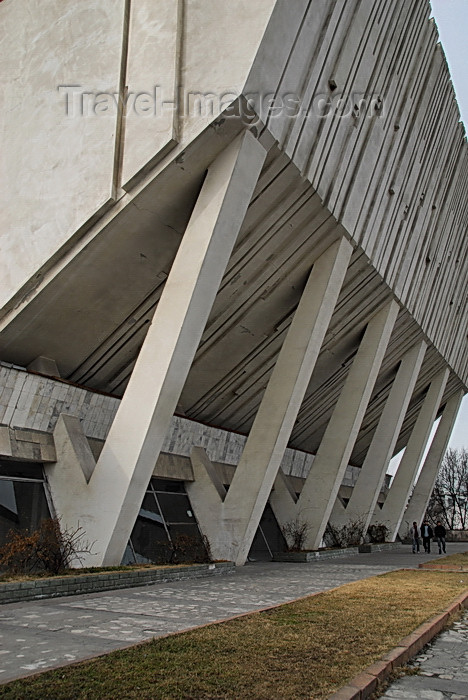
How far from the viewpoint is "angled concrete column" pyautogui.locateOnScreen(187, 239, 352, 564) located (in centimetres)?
1511

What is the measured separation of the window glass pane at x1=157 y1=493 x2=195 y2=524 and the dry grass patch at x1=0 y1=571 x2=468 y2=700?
28.0ft

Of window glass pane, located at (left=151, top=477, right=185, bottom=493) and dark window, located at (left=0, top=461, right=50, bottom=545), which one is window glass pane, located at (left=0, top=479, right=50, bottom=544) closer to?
dark window, located at (left=0, top=461, right=50, bottom=545)

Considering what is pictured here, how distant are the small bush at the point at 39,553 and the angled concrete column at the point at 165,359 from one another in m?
0.80

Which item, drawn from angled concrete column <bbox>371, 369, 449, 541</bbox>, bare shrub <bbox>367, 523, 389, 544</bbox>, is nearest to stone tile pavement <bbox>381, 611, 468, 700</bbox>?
bare shrub <bbox>367, 523, 389, 544</bbox>

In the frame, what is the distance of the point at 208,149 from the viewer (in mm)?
11766

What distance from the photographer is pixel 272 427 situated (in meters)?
15.4

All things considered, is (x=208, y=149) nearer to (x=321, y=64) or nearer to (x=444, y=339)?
(x=321, y=64)

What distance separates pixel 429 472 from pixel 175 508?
20.8 meters

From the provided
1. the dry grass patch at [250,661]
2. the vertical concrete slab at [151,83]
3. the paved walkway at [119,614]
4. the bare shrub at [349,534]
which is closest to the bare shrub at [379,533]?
the bare shrub at [349,534]

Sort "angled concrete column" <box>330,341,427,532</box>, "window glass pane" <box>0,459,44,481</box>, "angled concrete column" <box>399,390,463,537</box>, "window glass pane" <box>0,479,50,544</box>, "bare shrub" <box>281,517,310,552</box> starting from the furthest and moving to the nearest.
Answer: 1. "angled concrete column" <box>399,390,463,537</box>
2. "angled concrete column" <box>330,341,427,532</box>
3. "bare shrub" <box>281,517,310,552</box>
4. "window glass pane" <box>0,459,44,481</box>
5. "window glass pane" <box>0,479,50,544</box>

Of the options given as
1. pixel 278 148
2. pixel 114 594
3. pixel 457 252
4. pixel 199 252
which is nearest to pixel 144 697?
pixel 114 594

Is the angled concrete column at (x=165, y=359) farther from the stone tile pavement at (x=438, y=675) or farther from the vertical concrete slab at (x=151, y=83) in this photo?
the stone tile pavement at (x=438, y=675)

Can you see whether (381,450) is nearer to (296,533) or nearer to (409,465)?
(409,465)

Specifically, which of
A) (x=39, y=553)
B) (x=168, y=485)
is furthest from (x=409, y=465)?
(x=39, y=553)
